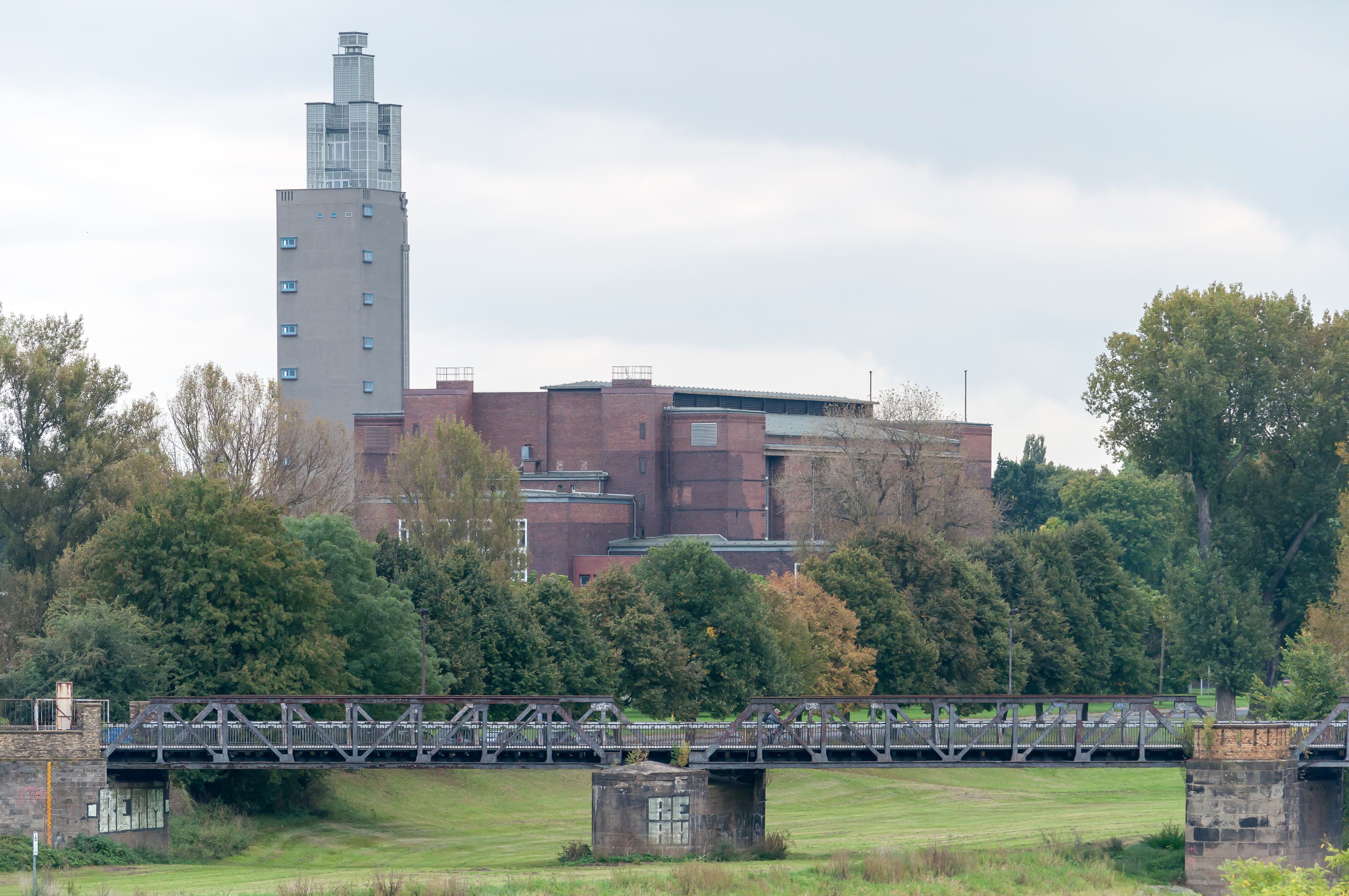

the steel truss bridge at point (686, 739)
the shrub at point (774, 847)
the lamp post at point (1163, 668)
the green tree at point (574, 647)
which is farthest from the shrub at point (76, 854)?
the lamp post at point (1163, 668)

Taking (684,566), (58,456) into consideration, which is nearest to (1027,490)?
(684,566)

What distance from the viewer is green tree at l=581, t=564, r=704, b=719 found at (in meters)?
77.7

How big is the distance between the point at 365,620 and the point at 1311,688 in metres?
33.3

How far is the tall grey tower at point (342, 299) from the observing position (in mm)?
164375

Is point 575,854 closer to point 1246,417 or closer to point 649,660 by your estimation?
point 649,660

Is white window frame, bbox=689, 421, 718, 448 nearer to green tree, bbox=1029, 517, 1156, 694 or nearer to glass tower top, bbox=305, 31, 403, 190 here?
green tree, bbox=1029, 517, 1156, 694

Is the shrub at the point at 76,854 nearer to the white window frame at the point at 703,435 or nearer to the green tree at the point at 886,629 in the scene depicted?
the green tree at the point at 886,629

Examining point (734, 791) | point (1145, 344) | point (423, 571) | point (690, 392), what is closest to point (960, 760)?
point (734, 791)

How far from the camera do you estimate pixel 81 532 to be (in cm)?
8100

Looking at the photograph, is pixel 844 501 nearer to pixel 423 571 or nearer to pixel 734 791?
pixel 423 571

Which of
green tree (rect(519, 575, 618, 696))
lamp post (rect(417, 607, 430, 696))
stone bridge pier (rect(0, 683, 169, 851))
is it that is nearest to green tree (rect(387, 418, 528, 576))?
green tree (rect(519, 575, 618, 696))

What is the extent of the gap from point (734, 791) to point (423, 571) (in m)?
25.8

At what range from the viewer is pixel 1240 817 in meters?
47.7

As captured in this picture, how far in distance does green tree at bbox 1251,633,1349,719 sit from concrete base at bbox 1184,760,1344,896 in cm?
919
